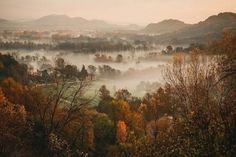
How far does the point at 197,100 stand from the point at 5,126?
1593cm

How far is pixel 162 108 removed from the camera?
70.6 metres

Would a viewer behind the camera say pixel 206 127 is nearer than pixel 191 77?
Yes

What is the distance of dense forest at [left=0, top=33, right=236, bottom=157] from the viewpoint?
16.6 metres

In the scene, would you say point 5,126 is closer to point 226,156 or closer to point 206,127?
point 206,127

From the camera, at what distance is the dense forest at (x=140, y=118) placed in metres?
16.6

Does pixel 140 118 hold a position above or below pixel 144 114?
above

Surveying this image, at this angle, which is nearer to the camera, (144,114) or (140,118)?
(140,118)

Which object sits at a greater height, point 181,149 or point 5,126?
point 181,149

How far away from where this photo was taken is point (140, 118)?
6184 centimetres

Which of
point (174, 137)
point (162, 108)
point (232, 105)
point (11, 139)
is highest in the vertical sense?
point (232, 105)

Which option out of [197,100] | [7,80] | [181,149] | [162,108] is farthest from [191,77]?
[7,80]

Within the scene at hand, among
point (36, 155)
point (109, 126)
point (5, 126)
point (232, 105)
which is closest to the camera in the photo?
point (232, 105)

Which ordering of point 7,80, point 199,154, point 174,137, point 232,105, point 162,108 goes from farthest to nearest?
point 7,80
point 162,108
point 174,137
point 232,105
point 199,154

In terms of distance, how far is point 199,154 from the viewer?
15.7 meters
